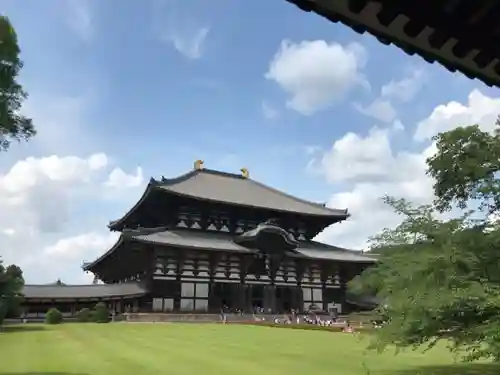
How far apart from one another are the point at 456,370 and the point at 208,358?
24.9 ft

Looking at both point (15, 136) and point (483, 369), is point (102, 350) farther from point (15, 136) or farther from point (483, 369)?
point (483, 369)

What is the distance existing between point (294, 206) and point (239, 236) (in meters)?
→ 9.44

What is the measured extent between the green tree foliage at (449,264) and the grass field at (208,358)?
71.5 inches

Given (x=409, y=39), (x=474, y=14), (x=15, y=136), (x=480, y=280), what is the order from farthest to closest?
(x=15, y=136)
(x=480, y=280)
(x=409, y=39)
(x=474, y=14)

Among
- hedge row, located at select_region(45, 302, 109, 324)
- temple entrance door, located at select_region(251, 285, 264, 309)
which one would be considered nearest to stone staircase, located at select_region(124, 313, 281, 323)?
hedge row, located at select_region(45, 302, 109, 324)

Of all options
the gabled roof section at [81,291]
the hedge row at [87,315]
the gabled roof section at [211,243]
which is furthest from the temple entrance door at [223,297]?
the hedge row at [87,315]

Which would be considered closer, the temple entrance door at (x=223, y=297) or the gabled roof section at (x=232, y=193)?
the temple entrance door at (x=223, y=297)

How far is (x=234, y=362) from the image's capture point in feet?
50.7

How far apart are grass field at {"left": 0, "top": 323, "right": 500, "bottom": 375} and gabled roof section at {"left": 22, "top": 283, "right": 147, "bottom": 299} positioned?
17393mm

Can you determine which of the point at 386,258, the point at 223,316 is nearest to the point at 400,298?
the point at 386,258

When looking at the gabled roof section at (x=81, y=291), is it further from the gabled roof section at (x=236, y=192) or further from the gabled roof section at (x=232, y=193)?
the gabled roof section at (x=236, y=192)

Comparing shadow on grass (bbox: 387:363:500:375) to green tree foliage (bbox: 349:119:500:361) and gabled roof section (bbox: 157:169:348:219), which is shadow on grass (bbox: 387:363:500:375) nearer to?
green tree foliage (bbox: 349:119:500:361)

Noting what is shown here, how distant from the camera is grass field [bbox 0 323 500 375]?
45.5 ft

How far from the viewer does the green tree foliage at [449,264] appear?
12188mm
